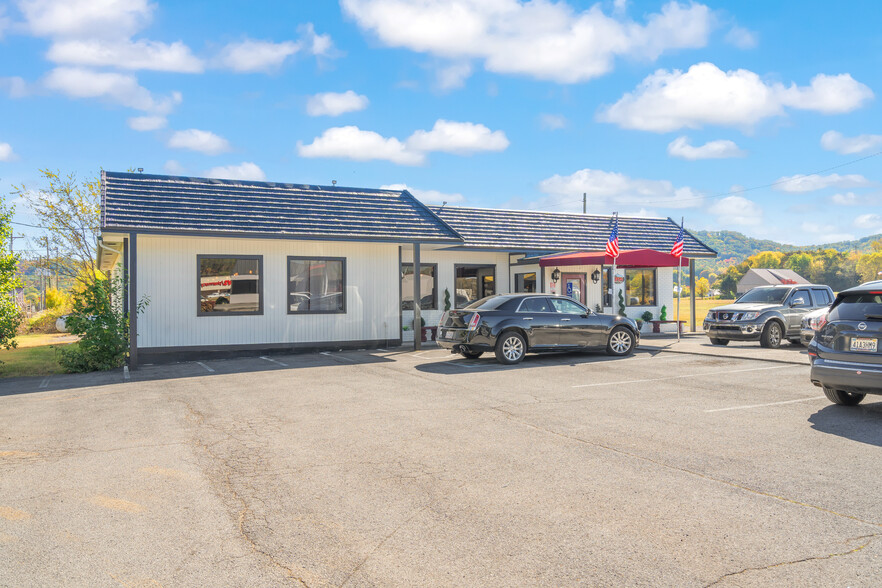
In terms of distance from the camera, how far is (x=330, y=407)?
9.21m

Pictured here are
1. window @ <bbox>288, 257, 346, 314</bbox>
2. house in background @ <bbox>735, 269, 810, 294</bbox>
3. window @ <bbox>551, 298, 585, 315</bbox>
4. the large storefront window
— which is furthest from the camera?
house in background @ <bbox>735, 269, 810, 294</bbox>

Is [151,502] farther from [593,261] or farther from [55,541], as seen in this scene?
[593,261]

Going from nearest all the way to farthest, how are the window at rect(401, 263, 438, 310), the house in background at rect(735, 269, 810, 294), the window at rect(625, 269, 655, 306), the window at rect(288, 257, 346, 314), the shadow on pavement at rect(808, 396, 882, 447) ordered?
1. the shadow on pavement at rect(808, 396, 882, 447)
2. the window at rect(288, 257, 346, 314)
3. the window at rect(401, 263, 438, 310)
4. the window at rect(625, 269, 655, 306)
5. the house in background at rect(735, 269, 810, 294)

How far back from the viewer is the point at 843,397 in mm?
8727

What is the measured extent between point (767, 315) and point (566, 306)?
6140 millimetres

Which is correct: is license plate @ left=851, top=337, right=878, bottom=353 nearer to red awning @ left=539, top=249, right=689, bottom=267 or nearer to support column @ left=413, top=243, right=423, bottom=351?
support column @ left=413, top=243, right=423, bottom=351

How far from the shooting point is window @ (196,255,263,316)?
16.2m

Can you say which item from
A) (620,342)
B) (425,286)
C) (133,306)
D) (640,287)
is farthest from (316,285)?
(640,287)

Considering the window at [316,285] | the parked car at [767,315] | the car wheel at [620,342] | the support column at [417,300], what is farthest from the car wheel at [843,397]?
the window at [316,285]

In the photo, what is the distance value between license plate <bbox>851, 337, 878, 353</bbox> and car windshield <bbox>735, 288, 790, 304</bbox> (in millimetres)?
10747

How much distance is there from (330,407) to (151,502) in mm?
4182

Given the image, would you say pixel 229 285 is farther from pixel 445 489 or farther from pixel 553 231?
pixel 445 489

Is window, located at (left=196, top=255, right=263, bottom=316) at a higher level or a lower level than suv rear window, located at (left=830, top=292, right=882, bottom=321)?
higher

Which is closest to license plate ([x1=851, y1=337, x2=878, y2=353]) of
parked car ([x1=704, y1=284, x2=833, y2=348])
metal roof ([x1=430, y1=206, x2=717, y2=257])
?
parked car ([x1=704, y1=284, x2=833, y2=348])
